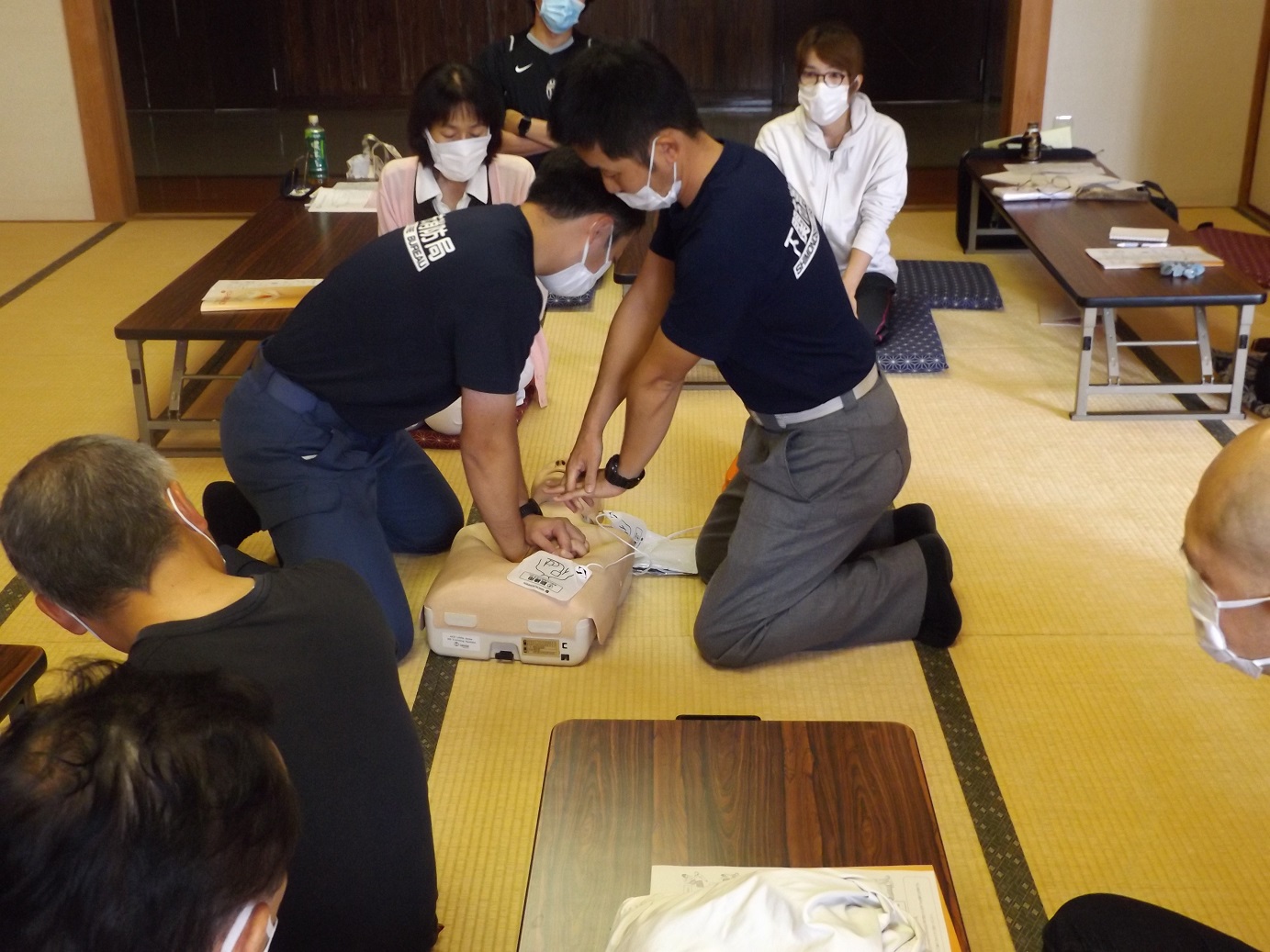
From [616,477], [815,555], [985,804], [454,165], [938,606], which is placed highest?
[454,165]

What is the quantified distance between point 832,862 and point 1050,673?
1202 millimetres

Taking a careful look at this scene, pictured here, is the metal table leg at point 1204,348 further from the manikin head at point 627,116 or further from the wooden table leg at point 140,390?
the wooden table leg at point 140,390

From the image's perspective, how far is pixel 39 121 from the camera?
5602mm

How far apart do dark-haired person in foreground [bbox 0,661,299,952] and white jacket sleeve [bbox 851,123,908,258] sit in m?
3.08

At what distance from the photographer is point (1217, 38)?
5379mm

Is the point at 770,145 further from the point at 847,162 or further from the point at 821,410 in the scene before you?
the point at 821,410

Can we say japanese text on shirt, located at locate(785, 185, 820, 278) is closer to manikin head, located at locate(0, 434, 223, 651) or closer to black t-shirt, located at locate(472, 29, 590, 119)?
manikin head, located at locate(0, 434, 223, 651)

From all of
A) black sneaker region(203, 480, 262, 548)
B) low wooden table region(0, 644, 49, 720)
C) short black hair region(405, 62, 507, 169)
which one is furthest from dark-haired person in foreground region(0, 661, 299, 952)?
short black hair region(405, 62, 507, 169)

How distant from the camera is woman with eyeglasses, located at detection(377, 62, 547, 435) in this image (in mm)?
3268

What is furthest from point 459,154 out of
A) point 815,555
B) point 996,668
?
point 996,668

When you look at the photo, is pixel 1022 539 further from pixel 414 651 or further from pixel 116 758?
pixel 116 758

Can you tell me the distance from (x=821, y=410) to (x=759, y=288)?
1.18ft

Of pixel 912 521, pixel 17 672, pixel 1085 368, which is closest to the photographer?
pixel 17 672

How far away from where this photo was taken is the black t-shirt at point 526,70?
14.6 ft
